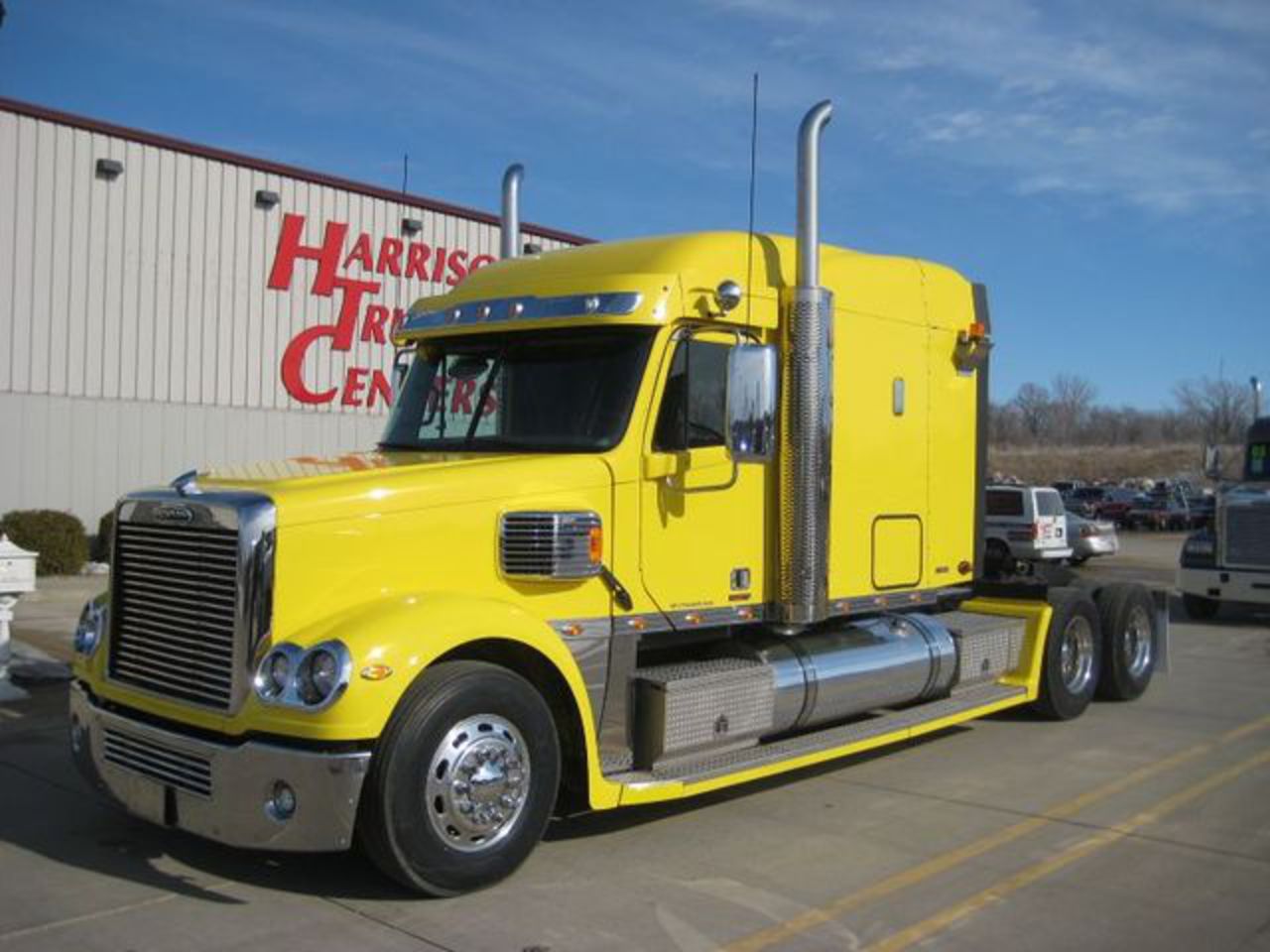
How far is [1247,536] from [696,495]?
12.3 m

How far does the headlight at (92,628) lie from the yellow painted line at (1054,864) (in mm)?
3783

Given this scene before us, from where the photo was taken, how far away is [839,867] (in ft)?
18.7

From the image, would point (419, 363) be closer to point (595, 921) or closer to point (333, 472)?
point (333, 472)

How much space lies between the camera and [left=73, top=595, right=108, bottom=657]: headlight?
5.88 metres

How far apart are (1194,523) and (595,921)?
49070 millimetres

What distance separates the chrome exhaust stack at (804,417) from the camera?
6852mm

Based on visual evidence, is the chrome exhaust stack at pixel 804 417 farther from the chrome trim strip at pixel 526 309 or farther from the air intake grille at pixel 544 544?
the air intake grille at pixel 544 544

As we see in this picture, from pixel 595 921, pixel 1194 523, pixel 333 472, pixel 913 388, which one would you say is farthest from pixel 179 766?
pixel 1194 523

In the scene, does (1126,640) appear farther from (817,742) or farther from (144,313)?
(144,313)

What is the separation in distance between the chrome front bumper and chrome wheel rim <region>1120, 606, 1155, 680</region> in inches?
296

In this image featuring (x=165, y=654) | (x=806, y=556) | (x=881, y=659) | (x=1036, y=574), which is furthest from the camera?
(x=1036, y=574)

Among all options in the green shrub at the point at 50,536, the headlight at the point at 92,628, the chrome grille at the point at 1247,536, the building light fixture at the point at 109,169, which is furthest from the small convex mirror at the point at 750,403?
the building light fixture at the point at 109,169

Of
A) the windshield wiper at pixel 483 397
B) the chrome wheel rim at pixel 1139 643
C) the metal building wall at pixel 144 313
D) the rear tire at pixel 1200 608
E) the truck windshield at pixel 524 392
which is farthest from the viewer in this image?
the metal building wall at pixel 144 313

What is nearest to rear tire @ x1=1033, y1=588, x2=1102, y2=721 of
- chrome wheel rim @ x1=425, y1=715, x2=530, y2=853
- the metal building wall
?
chrome wheel rim @ x1=425, y1=715, x2=530, y2=853
